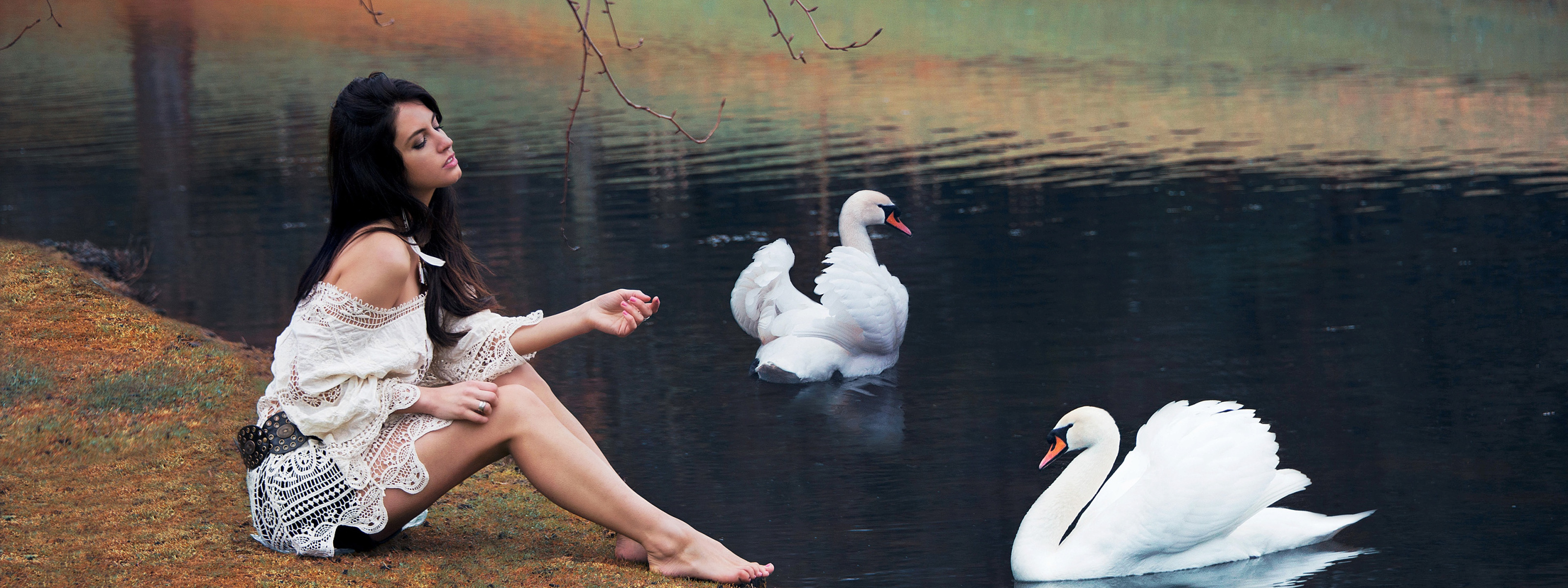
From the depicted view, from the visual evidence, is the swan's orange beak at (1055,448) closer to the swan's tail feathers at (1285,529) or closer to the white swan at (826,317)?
the swan's tail feathers at (1285,529)

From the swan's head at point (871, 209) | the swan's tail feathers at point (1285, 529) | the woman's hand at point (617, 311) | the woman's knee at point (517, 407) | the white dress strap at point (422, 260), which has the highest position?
the white dress strap at point (422, 260)

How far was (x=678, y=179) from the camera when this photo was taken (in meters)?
15.5

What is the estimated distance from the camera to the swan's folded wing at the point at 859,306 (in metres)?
7.00

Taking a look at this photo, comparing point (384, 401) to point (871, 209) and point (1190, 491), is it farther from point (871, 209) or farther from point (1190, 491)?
point (871, 209)

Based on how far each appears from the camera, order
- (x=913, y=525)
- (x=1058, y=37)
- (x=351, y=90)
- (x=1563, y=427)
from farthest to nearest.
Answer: (x=1058, y=37) < (x=1563, y=427) < (x=913, y=525) < (x=351, y=90)

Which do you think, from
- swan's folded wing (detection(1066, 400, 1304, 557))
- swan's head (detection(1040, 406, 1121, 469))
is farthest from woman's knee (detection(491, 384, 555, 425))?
swan's head (detection(1040, 406, 1121, 469))

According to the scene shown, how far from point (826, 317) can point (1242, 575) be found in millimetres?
3115

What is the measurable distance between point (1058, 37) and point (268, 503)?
2959 cm

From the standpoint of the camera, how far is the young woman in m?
3.53

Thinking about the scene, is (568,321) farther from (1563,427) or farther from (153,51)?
(153,51)

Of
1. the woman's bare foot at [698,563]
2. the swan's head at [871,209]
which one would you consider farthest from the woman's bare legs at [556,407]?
the swan's head at [871,209]

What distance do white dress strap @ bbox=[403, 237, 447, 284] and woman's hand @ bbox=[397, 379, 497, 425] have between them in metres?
0.31

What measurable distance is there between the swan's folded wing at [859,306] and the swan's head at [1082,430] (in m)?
2.12

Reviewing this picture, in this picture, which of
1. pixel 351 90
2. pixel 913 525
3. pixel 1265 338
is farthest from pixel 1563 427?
pixel 351 90
